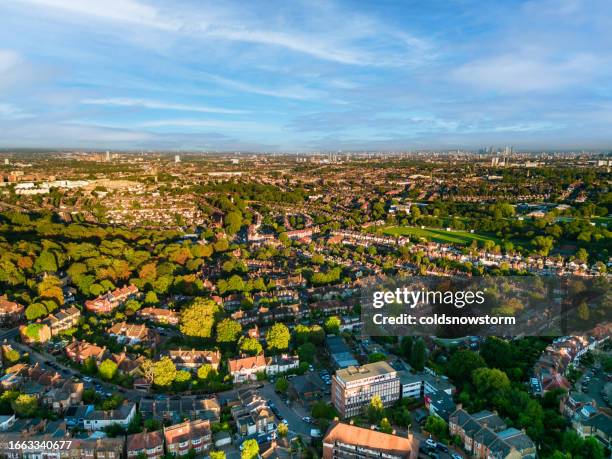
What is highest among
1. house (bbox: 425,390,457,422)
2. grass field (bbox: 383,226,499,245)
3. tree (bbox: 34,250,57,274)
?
tree (bbox: 34,250,57,274)

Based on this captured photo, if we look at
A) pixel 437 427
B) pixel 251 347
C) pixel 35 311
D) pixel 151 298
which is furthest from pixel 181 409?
pixel 35 311

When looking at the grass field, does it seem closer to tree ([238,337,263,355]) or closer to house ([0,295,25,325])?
tree ([238,337,263,355])

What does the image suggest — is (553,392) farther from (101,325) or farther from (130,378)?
(101,325)

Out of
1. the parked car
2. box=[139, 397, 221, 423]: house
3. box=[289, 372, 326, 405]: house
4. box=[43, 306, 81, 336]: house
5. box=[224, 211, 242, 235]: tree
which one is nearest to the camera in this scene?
the parked car

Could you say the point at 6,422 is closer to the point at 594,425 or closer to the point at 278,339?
the point at 278,339

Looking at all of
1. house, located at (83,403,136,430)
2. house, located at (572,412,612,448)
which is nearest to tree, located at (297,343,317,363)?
house, located at (83,403,136,430)

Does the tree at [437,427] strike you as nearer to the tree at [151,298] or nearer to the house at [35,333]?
the tree at [151,298]
